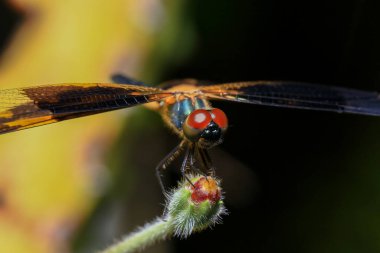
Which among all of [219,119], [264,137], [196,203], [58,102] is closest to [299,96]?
[264,137]

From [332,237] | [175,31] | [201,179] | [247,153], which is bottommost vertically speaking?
[332,237]

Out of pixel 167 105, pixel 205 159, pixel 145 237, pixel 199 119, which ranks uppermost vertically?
pixel 167 105

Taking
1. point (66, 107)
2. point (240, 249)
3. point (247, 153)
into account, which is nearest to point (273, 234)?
point (240, 249)

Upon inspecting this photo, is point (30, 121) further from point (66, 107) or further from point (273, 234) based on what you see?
point (273, 234)

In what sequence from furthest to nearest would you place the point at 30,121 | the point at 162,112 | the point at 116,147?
the point at 116,147
the point at 162,112
the point at 30,121

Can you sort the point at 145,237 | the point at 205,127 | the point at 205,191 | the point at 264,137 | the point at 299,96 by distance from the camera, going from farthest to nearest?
the point at 264,137 → the point at 299,96 → the point at 205,127 → the point at 145,237 → the point at 205,191

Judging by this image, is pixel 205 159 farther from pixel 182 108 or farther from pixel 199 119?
pixel 182 108

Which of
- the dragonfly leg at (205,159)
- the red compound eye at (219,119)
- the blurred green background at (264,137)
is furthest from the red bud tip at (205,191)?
the blurred green background at (264,137)

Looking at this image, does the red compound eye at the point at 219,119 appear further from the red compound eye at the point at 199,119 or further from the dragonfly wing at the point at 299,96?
the dragonfly wing at the point at 299,96
